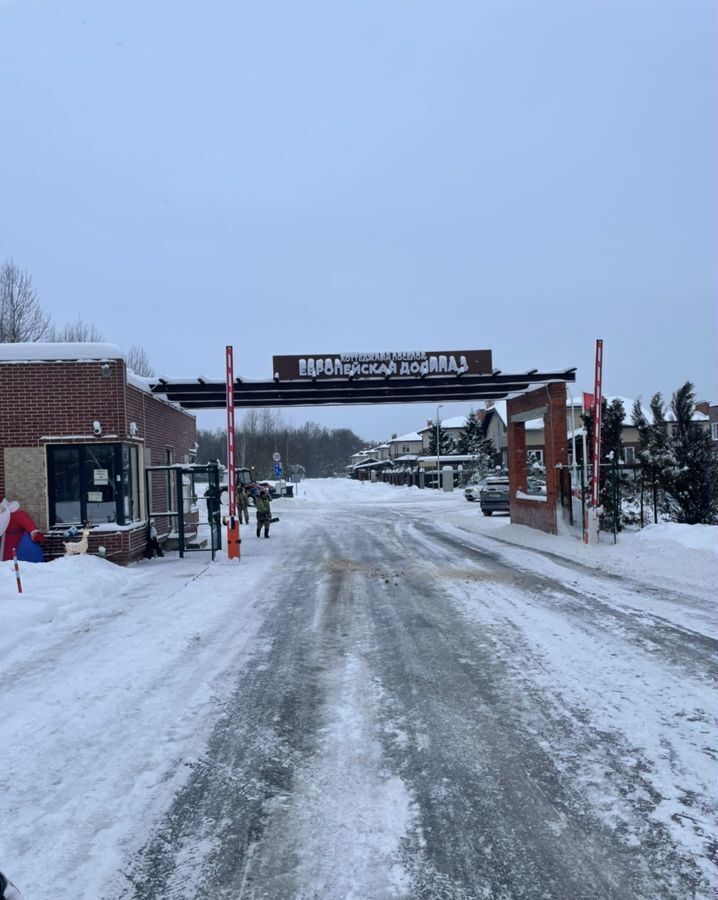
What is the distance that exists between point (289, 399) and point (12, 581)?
1115 centimetres

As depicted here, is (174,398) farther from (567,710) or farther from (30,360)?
(567,710)

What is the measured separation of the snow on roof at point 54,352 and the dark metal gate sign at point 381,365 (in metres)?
4.30

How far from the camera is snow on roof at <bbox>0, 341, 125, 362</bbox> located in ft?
44.3

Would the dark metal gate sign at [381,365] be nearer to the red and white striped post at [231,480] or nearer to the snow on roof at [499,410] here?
the red and white striped post at [231,480]

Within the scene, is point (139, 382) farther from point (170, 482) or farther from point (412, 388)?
point (412, 388)

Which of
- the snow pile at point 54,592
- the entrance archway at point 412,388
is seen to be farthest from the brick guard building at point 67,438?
the entrance archway at point 412,388

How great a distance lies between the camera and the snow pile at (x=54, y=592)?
314 inches

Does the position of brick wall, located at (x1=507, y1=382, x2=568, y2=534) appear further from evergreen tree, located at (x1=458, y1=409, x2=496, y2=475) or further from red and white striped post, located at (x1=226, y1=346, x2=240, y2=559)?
evergreen tree, located at (x1=458, y1=409, x2=496, y2=475)

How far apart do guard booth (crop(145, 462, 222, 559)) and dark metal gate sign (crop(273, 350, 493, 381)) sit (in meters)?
3.27

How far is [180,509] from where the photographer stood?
1504 centimetres

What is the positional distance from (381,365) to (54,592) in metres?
9.53

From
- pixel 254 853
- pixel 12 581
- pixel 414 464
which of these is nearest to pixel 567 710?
pixel 254 853

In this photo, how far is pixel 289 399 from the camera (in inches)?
787

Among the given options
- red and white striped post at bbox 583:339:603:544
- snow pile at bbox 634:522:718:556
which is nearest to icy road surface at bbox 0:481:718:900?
snow pile at bbox 634:522:718:556
